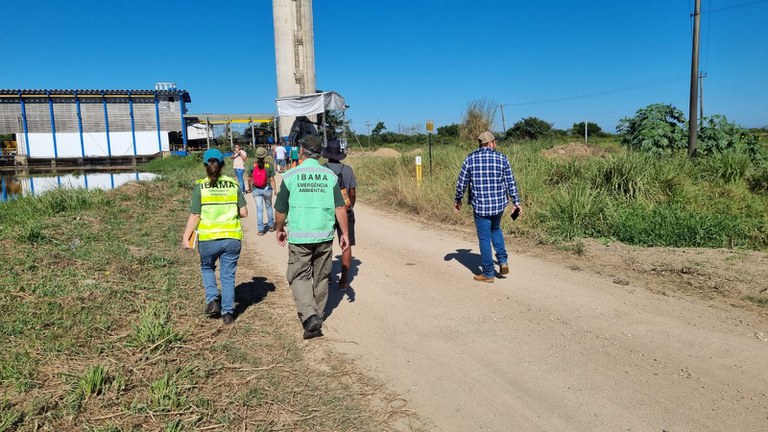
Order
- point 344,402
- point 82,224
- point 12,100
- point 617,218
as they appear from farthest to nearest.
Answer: point 12,100 < point 82,224 < point 617,218 < point 344,402

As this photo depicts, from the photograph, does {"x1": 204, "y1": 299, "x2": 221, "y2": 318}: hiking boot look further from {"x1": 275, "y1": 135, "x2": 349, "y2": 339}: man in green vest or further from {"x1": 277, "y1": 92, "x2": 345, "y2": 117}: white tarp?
{"x1": 277, "y1": 92, "x2": 345, "y2": 117}: white tarp

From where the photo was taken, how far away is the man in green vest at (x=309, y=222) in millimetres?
4934

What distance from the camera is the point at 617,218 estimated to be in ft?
28.8

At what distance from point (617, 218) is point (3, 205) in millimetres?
14840

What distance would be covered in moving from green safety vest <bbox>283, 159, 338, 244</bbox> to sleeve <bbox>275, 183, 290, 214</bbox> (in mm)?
56

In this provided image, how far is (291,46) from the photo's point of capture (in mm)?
39469

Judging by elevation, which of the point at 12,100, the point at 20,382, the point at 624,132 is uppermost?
the point at 12,100

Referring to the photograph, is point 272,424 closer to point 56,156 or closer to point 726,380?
point 726,380

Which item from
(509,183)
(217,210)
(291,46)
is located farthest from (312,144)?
(291,46)

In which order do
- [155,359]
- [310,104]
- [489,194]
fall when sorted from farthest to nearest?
[310,104] → [489,194] → [155,359]

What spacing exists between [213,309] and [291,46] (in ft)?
122

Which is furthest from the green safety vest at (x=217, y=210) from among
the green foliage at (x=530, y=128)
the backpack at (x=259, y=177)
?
the green foliage at (x=530, y=128)

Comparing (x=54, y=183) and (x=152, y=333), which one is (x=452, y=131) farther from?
(x=152, y=333)

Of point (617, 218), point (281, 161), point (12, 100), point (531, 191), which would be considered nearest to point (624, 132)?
point (531, 191)
